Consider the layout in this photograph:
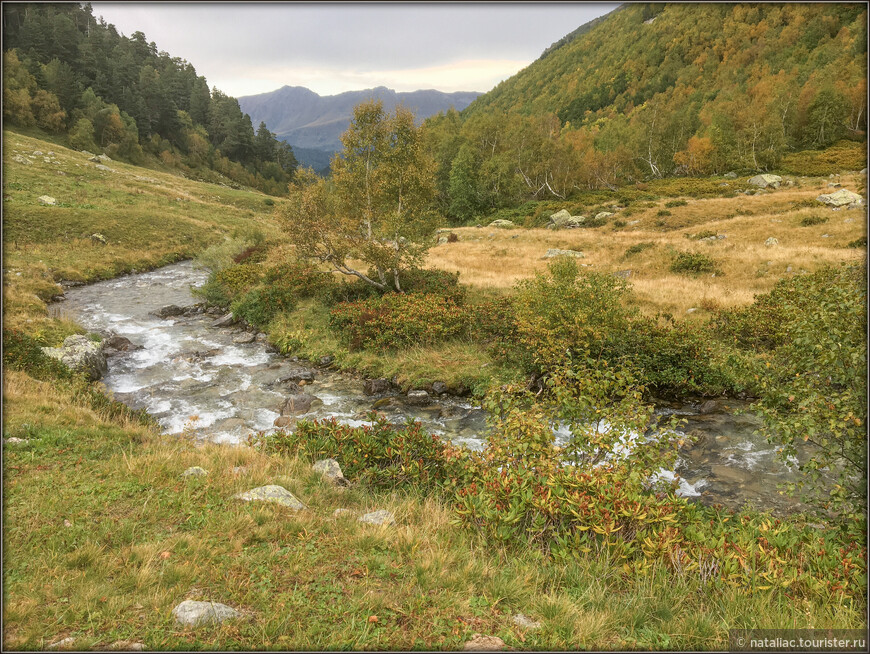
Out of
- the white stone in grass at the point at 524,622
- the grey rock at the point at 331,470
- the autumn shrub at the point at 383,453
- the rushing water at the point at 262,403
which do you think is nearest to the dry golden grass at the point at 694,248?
the rushing water at the point at 262,403

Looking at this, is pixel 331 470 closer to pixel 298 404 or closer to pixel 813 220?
pixel 298 404

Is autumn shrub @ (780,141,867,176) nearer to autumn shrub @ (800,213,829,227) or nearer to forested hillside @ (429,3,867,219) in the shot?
forested hillside @ (429,3,867,219)

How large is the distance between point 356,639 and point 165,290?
1299 inches

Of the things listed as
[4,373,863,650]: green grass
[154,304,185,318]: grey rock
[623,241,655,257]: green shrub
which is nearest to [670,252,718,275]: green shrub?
[623,241,655,257]: green shrub

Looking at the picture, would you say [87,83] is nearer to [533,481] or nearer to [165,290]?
[165,290]

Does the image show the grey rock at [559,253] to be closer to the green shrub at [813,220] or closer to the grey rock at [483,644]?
the green shrub at [813,220]

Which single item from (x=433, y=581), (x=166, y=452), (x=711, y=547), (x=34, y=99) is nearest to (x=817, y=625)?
(x=711, y=547)

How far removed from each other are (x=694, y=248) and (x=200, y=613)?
36.5 metres

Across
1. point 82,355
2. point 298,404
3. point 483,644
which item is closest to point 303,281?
point 82,355

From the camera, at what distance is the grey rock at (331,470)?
28.0 feet

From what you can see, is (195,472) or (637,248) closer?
(195,472)

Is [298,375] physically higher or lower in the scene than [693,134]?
lower

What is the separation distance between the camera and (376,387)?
16.7 metres

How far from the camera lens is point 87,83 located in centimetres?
→ 9431
